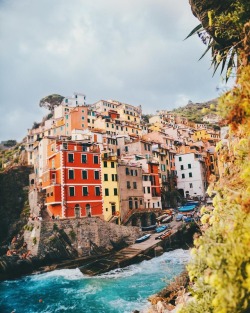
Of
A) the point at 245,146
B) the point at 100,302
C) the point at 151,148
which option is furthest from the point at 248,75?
the point at 151,148

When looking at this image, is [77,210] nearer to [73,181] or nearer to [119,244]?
[73,181]

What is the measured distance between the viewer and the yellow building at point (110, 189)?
43.8 meters

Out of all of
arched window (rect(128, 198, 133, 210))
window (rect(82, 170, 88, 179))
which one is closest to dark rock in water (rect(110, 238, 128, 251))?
arched window (rect(128, 198, 133, 210))

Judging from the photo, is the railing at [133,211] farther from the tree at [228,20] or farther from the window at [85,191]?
the tree at [228,20]

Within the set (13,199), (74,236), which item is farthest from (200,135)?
(74,236)

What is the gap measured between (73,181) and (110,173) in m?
7.42

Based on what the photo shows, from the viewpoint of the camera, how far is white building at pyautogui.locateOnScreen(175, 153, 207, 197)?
213 ft

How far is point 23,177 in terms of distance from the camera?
202ft

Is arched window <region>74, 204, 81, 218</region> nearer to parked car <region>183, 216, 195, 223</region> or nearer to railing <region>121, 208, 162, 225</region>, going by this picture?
railing <region>121, 208, 162, 225</region>

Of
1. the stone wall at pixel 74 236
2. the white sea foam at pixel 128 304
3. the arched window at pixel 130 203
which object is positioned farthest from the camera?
the arched window at pixel 130 203

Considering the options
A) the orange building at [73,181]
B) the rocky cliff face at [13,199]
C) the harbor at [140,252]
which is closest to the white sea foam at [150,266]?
the harbor at [140,252]

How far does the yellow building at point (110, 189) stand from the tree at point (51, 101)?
73.1 metres

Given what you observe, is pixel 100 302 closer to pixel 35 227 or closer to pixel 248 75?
pixel 35 227

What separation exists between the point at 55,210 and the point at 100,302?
2050 centimetres
